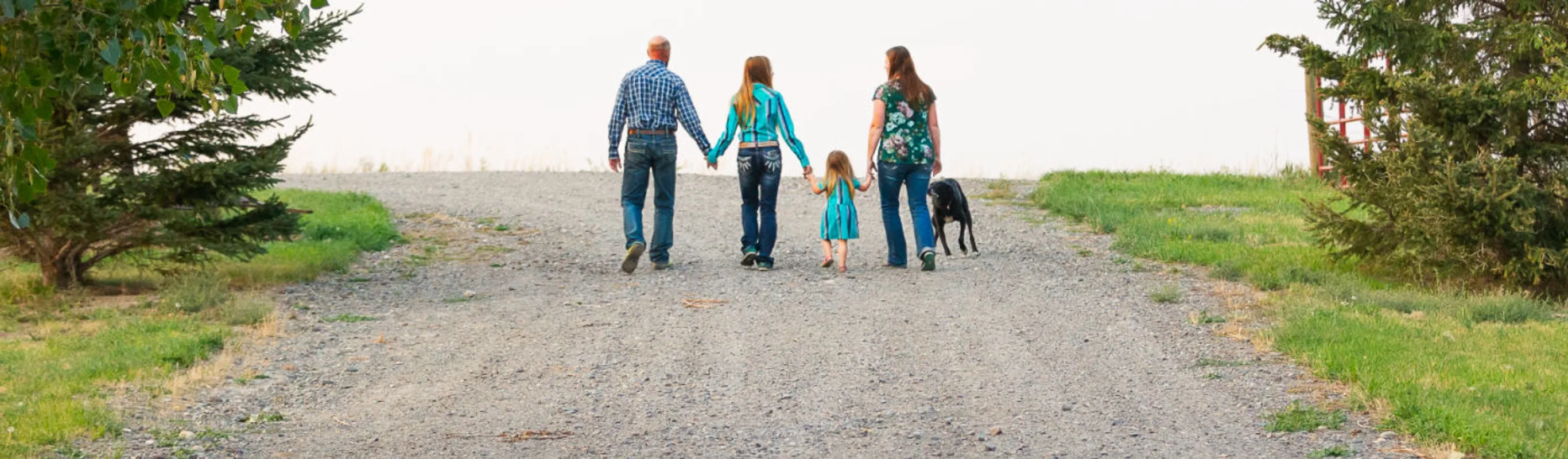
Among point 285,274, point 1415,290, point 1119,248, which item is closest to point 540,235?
point 285,274

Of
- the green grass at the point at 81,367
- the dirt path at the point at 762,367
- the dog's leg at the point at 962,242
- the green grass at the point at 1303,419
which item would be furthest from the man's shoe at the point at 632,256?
the green grass at the point at 1303,419

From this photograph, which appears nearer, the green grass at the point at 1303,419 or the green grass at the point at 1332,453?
the green grass at the point at 1332,453

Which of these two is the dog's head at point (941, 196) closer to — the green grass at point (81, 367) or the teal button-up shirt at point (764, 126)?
the teal button-up shirt at point (764, 126)

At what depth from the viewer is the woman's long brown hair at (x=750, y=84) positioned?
13.0 metres

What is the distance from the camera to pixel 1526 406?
24.8 feet

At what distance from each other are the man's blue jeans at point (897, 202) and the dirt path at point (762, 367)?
0.31 m

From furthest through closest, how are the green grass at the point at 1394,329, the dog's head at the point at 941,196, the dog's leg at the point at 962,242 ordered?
1. the dog's leg at the point at 962,242
2. the dog's head at the point at 941,196
3. the green grass at the point at 1394,329

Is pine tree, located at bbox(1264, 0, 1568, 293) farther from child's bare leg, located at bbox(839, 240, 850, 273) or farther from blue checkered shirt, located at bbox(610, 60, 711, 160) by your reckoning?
blue checkered shirt, located at bbox(610, 60, 711, 160)

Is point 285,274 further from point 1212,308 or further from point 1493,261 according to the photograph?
point 1493,261

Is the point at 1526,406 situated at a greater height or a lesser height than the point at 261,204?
lesser

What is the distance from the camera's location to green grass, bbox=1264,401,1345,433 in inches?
287

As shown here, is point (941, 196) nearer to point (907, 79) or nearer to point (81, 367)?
point (907, 79)

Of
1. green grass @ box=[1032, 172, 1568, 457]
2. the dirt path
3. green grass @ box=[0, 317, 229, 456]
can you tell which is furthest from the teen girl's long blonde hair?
green grass @ box=[0, 317, 229, 456]

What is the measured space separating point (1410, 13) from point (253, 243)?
10.1 m
